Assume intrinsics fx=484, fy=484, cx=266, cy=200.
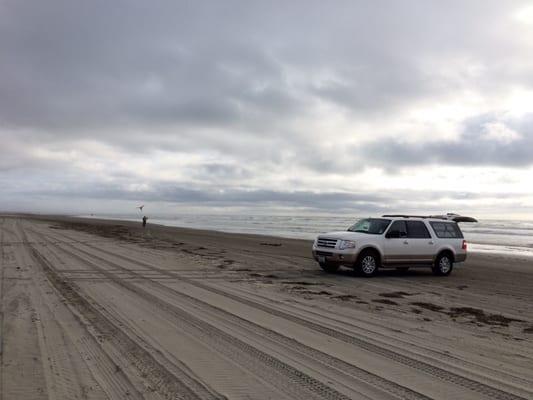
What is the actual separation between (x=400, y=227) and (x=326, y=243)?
253 cm

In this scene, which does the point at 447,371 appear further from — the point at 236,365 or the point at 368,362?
the point at 236,365

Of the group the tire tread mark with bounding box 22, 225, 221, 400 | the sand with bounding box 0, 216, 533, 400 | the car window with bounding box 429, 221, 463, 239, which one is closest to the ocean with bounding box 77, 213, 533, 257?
the car window with bounding box 429, 221, 463, 239

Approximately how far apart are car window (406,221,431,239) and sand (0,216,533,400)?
99.1 inches

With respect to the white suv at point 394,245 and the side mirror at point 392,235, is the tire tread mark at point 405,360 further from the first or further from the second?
the side mirror at point 392,235

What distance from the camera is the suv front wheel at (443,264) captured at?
16.2 m

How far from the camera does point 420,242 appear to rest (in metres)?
16.0

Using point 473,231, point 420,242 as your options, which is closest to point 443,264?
point 420,242

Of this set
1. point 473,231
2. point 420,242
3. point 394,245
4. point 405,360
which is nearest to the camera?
point 405,360

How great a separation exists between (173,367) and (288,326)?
2.63 m

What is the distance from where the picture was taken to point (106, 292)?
10.3 m

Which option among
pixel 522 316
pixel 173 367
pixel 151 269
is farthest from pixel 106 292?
pixel 522 316

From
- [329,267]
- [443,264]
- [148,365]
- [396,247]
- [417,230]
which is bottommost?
Result: [148,365]

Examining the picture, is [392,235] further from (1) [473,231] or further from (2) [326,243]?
(1) [473,231]

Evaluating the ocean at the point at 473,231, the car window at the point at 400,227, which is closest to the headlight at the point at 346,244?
the car window at the point at 400,227
